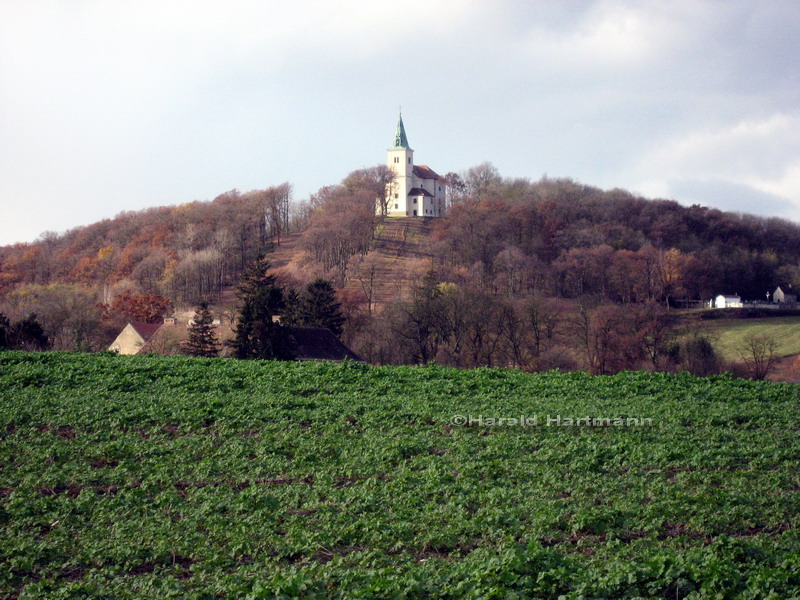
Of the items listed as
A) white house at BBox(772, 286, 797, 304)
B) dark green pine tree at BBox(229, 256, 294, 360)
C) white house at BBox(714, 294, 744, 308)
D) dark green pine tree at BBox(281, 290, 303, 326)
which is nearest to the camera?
dark green pine tree at BBox(229, 256, 294, 360)

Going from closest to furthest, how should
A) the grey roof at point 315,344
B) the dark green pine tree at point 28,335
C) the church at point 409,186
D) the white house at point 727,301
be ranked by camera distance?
the dark green pine tree at point 28,335
the grey roof at point 315,344
the white house at point 727,301
the church at point 409,186

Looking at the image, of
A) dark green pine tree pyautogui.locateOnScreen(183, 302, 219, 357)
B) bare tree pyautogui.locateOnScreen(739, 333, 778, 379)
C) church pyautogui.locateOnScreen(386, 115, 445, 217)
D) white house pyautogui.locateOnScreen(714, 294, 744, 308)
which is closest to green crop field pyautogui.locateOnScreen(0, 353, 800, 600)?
dark green pine tree pyautogui.locateOnScreen(183, 302, 219, 357)

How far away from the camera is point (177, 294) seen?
82375 millimetres

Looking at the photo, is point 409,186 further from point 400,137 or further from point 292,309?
point 292,309

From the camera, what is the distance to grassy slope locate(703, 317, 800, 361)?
5803 centimetres

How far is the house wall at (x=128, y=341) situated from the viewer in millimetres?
58562

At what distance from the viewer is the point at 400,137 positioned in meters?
142

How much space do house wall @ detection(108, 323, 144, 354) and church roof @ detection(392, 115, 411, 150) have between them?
290ft

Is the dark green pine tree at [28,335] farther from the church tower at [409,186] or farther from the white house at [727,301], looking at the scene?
the church tower at [409,186]

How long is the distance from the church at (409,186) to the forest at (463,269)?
3.95 m

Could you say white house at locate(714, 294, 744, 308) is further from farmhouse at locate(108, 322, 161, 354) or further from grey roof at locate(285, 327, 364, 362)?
farmhouse at locate(108, 322, 161, 354)

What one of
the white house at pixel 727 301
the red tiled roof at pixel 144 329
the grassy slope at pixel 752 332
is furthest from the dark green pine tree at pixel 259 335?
the white house at pixel 727 301

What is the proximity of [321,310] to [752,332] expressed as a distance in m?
36.7

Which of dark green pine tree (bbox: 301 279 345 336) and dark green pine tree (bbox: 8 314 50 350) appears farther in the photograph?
dark green pine tree (bbox: 301 279 345 336)
